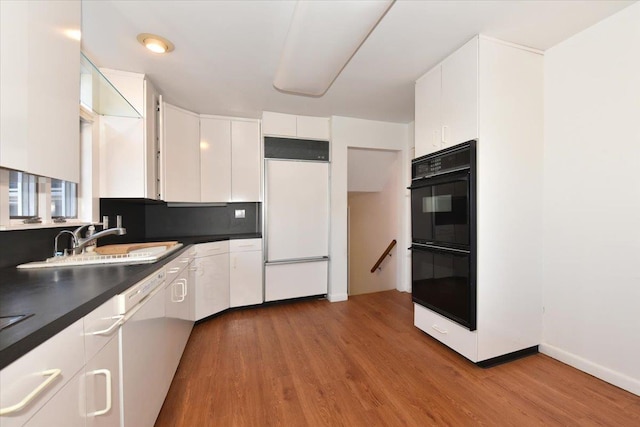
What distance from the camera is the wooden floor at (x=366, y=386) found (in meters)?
1.46

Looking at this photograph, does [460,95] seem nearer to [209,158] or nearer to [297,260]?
[297,260]

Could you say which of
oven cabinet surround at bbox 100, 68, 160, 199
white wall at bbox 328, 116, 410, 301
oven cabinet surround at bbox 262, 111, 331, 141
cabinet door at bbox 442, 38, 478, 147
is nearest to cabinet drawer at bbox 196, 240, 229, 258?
oven cabinet surround at bbox 100, 68, 160, 199

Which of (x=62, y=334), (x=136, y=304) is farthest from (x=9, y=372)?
(x=136, y=304)

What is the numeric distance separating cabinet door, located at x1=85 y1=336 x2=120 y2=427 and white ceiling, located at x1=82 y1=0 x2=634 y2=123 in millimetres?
1800

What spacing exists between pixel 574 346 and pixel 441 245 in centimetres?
113

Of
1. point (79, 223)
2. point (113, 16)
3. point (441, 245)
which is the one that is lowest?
point (441, 245)

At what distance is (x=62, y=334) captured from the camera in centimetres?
70

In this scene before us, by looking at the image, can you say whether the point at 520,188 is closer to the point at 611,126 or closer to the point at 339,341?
the point at 611,126

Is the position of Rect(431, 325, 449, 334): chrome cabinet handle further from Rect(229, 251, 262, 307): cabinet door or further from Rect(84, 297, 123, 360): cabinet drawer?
Rect(84, 297, 123, 360): cabinet drawer

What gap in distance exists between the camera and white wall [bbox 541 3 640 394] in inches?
63.3

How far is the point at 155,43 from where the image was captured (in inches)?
70.4

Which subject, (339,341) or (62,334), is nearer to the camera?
(62,334)

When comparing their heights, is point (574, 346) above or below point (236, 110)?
below

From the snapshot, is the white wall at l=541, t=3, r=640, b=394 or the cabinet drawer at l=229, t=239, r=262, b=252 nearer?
the white wall at l=541, t=3, r=640, b=394
